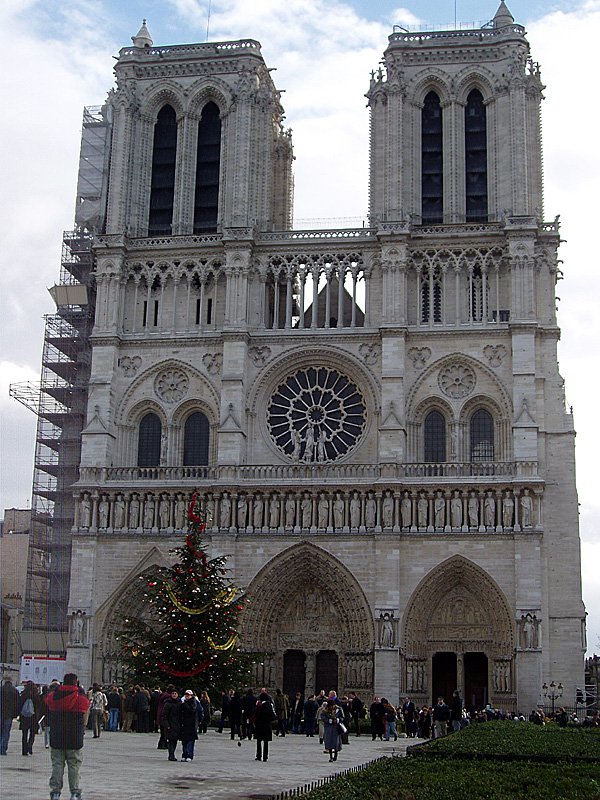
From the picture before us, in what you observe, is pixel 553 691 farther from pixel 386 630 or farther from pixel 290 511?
pixel 290 511

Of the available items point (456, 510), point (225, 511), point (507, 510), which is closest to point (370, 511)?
point (456, 510)

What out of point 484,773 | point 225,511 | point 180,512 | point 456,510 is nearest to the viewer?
point 484,773

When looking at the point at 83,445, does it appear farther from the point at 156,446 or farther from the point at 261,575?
the point at 261,575

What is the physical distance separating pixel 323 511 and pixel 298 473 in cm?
154

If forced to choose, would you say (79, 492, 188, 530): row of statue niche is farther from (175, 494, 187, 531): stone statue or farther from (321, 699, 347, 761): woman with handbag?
(321, 699, 347, 761): woman with handbag

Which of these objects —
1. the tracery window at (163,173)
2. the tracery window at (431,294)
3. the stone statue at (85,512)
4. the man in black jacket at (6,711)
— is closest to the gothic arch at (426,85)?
the tracery window at (431,294)

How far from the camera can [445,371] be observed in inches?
1561

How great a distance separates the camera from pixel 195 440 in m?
41.1

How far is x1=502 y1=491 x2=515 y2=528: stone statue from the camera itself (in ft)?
121

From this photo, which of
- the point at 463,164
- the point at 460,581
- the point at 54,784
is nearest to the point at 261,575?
the point at 460,581

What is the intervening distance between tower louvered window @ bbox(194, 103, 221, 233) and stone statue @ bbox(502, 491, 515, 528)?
14406mm

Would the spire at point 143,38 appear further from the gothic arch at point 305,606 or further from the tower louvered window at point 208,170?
the gothic arch at point 305,606

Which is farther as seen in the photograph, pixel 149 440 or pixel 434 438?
pixel 149 440

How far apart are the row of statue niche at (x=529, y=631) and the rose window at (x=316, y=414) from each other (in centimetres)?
812
